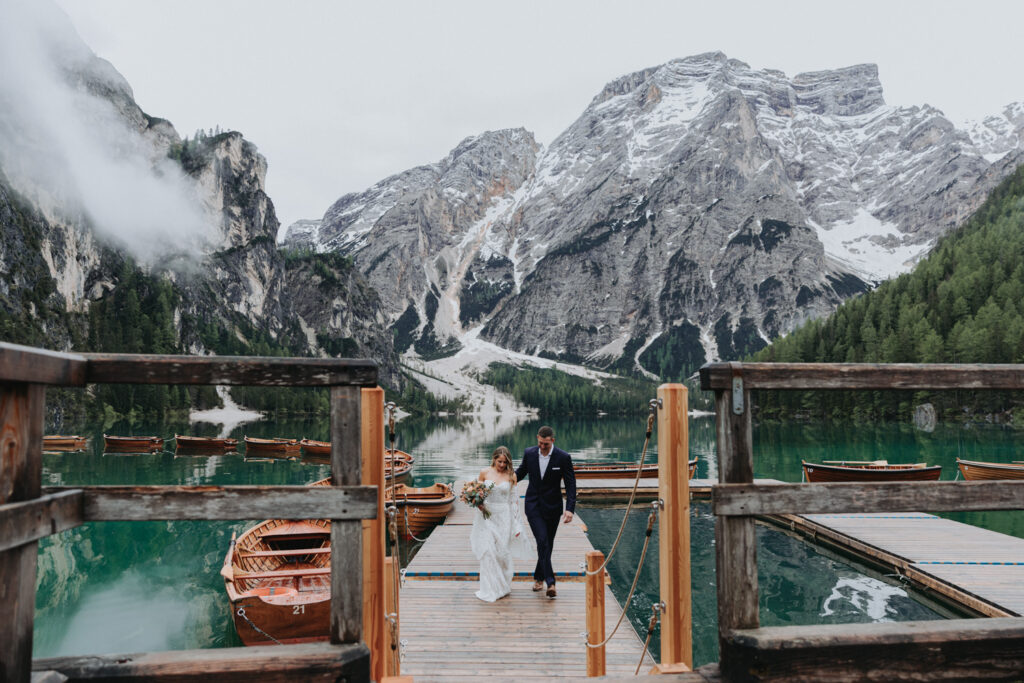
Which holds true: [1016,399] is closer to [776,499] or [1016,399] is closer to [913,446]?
[913,446]

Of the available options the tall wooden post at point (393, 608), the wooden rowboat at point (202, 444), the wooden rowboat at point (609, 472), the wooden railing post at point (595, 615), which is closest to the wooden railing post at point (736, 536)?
the wooden railing post at point (595, 615)

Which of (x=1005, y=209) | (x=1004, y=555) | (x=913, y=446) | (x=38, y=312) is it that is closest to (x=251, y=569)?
(x=1004, y=555)

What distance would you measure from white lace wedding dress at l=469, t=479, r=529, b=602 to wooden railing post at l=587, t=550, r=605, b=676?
310cm

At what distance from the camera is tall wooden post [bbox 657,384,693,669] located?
4.02 meters

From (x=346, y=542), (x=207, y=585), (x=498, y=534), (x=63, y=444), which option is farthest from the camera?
(x=63, y=444)

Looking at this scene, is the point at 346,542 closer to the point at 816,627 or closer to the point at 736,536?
the point at 736,536

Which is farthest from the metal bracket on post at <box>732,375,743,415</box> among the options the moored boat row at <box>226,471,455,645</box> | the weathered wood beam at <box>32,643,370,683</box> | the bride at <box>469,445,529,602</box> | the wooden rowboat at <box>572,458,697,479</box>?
the wooden rowboat at <box>572,458,697,479</box>

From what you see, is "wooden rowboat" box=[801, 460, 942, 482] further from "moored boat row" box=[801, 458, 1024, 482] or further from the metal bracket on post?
the metal bracket on post

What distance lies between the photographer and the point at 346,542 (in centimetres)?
328

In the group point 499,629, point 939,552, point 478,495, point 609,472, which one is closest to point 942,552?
point 939,552

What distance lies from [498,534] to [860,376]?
6.47m

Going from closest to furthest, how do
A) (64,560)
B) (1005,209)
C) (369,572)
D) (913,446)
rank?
(369,572) → (64,560) → (913,446) → (1005,209)

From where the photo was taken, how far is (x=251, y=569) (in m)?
10.6

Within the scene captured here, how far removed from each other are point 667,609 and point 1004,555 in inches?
513
